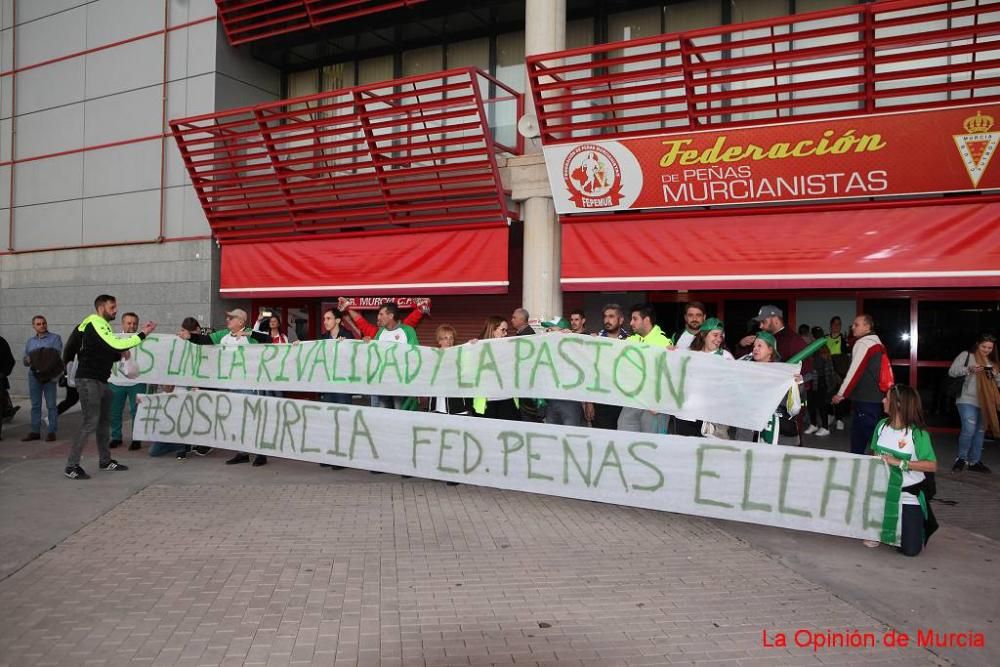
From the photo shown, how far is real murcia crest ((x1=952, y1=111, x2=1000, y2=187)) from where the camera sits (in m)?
7.98

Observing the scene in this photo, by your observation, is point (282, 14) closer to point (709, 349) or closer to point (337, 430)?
point (337, 430)

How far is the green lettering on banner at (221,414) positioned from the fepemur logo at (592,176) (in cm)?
546

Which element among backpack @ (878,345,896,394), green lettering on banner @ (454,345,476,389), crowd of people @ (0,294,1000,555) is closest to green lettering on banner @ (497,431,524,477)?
crowd of people @ (0,294,1000,555)

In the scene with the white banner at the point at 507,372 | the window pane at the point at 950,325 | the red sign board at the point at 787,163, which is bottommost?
the white banner at the point at 507,372

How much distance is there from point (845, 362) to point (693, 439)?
6.62m

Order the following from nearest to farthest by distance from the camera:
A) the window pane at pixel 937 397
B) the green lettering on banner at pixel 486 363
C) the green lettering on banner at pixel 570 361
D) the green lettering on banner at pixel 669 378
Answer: the green lettering on banner at pixel 669 378 → the green lettering on banner at pixel 570 361 → the green lettering on banner at pixel 486 363 → the window pane at pixel 937 397

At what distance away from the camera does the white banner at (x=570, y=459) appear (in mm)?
5242

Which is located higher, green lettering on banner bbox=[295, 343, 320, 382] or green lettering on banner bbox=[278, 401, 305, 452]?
green lettering on banner bbox=[295, 343, 320, 382]


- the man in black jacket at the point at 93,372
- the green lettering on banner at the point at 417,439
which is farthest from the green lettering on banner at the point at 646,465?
the man in black jacket at the point at 93,372

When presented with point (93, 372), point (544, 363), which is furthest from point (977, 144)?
point (93, 372)

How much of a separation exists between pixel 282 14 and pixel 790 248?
10.2 meters

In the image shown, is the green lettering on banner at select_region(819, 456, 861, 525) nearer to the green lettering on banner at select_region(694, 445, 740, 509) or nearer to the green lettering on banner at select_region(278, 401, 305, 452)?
the green lettering on banner at select_region(694, 445, 740, 509)

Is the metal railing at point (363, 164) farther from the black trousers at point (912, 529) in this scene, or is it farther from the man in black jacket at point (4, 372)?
the black trousers at point (912, 529)

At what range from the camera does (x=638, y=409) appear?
6363 mm
